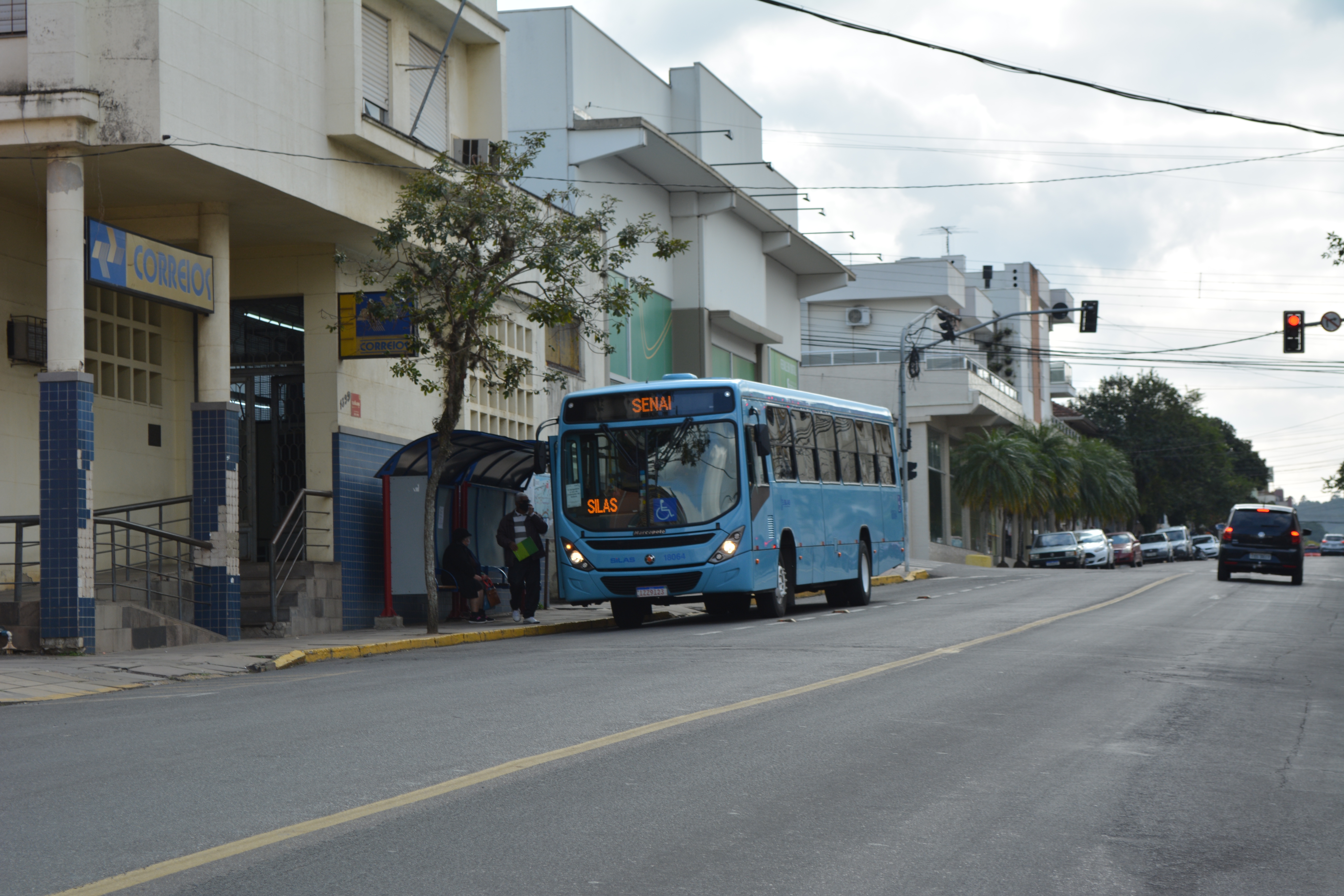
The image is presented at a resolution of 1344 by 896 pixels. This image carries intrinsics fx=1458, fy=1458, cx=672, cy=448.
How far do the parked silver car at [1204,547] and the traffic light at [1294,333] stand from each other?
45663mm

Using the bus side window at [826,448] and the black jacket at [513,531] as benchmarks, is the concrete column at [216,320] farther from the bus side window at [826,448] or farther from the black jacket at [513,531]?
the bus side window at [826,448]

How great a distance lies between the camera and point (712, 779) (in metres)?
7.30

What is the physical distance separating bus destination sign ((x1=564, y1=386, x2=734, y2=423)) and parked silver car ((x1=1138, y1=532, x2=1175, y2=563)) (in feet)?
164

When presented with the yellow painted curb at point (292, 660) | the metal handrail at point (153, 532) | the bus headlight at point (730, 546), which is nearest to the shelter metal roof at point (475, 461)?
the bus headlight at point (730, 546)

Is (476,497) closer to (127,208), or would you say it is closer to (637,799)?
(127,208)

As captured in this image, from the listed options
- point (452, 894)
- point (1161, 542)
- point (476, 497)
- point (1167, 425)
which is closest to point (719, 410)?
point (476, 497)

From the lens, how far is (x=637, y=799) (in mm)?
6738

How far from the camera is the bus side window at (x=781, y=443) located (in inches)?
836

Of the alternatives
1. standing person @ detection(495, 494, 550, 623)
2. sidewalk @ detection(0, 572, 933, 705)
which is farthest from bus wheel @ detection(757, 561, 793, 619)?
standing person @ detection(495, 494, 550, 623)

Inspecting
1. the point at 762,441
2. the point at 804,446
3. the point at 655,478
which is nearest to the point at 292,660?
the point at 655,478

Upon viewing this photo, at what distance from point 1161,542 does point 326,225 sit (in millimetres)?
56164

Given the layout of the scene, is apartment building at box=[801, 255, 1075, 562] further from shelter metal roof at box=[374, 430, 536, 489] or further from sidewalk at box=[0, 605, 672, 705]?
sidewalk at box=[0, 605, 672, 705]

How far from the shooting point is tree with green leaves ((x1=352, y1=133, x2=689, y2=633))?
18703 mm

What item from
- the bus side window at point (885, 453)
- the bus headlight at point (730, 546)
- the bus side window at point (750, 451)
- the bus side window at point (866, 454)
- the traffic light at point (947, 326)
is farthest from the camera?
the traffic light at point (947, 326)
